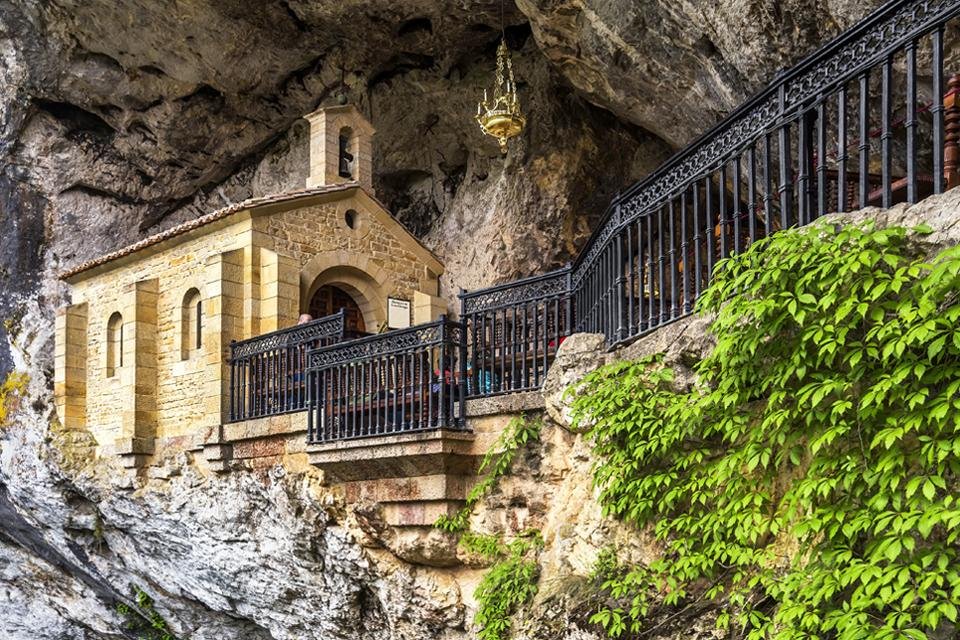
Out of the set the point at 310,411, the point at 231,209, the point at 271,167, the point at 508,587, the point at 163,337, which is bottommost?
the point at 508,587

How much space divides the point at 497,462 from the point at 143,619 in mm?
10860

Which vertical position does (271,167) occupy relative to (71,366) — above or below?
above

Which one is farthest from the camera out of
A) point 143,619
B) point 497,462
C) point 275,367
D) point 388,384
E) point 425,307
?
point 143,619

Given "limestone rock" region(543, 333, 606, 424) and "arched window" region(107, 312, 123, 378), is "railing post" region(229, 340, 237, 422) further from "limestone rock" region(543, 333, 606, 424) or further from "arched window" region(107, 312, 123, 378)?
"limestone rock" region(543, 333, 606, 424)

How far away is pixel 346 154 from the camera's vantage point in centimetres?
1504

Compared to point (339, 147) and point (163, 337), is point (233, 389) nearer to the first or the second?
point (163, 337)

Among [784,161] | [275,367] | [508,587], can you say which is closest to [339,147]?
[275,367]

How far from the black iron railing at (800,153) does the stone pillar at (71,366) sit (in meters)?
10.7

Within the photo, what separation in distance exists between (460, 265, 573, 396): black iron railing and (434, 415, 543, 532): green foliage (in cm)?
35

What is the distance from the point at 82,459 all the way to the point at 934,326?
1402 cm

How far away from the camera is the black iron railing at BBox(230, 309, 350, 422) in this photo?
1074cm

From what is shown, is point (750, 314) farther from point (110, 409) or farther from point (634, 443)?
point (110, 409)

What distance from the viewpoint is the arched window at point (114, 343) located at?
1516cm

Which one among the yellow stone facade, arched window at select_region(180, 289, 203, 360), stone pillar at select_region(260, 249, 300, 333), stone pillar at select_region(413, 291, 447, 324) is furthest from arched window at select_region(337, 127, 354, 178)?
arched window at select_region(180, 289, 203, 360)
